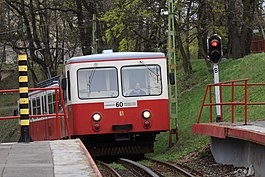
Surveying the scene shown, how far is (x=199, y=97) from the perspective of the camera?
31.6 m

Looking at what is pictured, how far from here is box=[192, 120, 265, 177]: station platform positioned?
1334cm

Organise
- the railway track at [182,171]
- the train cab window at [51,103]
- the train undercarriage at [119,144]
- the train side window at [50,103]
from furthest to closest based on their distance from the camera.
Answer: the train side window at [50,103] < the train cab window at [51,103] < the train undercarriage at [119,144] < the railway track at [182,171]

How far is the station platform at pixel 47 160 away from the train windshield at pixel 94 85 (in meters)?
5.98

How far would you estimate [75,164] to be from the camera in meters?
10.4

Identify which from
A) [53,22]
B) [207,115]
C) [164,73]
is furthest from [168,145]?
[53,22]

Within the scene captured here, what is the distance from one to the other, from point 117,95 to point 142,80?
2.90 ft

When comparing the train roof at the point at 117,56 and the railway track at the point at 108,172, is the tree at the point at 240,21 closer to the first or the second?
the train roof at the point at 117,56

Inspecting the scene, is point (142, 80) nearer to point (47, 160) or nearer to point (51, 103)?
point (51, 103)

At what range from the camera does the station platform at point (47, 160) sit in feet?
31.6

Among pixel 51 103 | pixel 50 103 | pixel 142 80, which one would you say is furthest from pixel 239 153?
pixel 50 103

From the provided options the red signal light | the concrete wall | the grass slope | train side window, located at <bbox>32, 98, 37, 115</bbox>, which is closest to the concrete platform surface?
the concrete wall

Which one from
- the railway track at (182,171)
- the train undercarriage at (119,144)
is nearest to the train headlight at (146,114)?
the train undercarriage at (119,144)

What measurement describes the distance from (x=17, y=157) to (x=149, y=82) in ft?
29.5

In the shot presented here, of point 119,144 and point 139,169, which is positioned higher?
point 119,144
